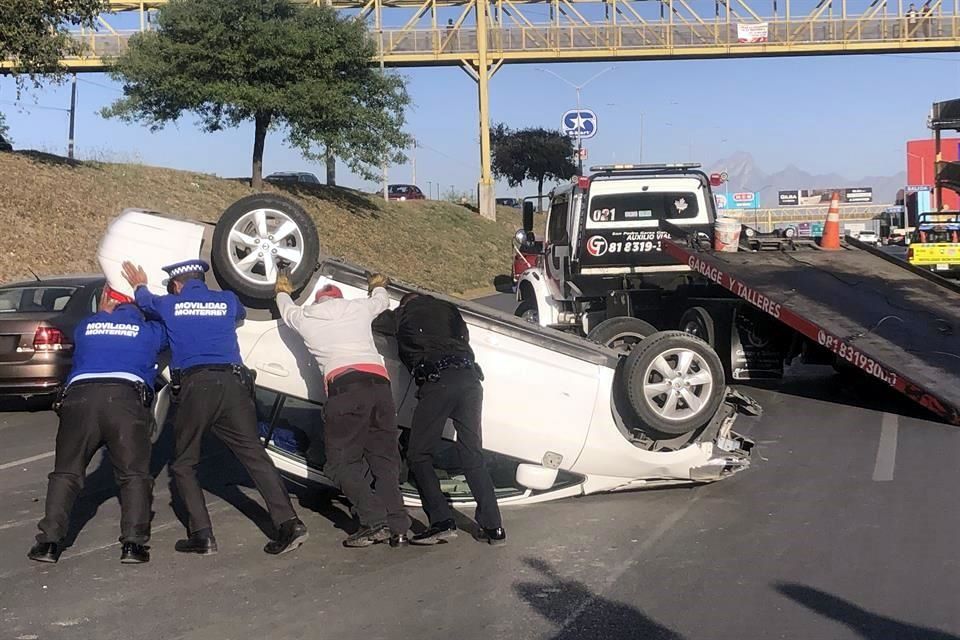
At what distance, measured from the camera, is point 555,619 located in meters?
4.98

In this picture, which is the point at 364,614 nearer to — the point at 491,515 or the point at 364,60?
the point at 491,515

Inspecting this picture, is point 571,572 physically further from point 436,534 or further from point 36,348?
point 36,348

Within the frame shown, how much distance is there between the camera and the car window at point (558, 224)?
13273 mm

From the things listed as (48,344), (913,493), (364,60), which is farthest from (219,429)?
(364,60)

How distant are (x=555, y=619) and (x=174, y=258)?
3444 millimetres

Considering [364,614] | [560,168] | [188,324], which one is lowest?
[364,614]

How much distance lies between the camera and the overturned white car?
6707 millimetres

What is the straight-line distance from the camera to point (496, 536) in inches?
246

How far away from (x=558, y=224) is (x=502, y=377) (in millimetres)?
7128

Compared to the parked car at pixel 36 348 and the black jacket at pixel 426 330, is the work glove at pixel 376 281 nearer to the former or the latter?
the black jacket at pixel 426 330

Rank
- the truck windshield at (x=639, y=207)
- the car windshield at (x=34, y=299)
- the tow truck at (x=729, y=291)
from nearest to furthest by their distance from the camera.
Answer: the tow truck at (x=729, y=291), the car windshield at (x=34, y=299), the truck windshield at (x=639, y=207)

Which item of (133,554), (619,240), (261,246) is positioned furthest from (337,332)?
(619,240)

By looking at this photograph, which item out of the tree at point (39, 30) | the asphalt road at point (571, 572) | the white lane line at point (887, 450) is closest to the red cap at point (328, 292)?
the asphalt road at point (571, 572)

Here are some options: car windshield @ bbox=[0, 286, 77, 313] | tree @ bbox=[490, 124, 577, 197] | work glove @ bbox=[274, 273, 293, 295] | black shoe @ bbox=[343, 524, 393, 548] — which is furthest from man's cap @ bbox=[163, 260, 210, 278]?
tree @ bbox=[490, 124, 577, 197]
